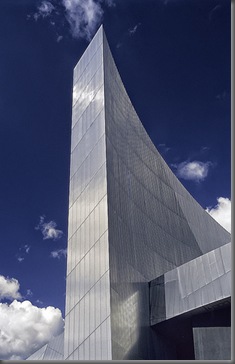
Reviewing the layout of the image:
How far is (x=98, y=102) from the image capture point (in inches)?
1035

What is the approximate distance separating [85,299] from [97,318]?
1.54 metres

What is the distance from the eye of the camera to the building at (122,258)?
1920cm

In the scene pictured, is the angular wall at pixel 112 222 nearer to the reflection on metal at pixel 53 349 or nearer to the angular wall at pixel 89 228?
the angular wall at pixel 89 228

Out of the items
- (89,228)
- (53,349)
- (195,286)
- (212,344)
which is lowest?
(53,349)

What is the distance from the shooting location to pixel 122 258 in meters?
21.6

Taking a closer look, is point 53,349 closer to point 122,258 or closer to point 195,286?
point 122,258

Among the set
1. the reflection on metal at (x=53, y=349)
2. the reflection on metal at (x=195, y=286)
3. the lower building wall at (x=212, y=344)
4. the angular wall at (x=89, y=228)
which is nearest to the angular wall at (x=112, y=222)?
the angular wall at (x=89, y=228)

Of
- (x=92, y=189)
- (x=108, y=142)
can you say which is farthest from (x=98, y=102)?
(x=92, y=189)

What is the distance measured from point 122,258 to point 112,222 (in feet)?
6.45

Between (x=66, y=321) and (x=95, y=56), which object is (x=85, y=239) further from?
(x=95, y=56)

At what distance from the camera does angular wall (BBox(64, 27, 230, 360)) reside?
766 inches

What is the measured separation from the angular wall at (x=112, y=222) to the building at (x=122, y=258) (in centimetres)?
7

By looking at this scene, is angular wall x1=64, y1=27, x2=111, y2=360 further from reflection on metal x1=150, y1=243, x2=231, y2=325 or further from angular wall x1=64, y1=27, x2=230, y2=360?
reflection on metal x1=150, y1=243, x2=231, y2=325

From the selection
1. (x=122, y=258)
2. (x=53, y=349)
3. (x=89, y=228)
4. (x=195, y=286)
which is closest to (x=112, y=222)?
(x=89, y=228)
